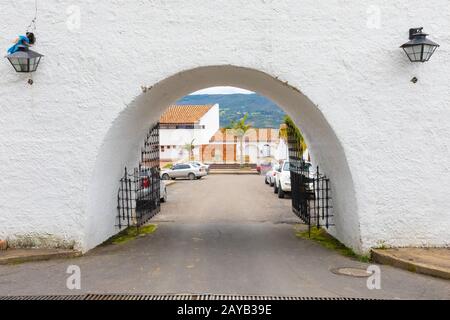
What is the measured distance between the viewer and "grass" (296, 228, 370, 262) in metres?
7.73

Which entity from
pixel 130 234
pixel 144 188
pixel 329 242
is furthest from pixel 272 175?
pixel 329 242

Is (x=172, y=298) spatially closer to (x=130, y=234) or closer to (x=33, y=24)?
(x=130, y=234)

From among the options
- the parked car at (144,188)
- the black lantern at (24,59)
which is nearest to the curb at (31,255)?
the parked car at (144,188)

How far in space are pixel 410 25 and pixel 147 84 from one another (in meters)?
4.49

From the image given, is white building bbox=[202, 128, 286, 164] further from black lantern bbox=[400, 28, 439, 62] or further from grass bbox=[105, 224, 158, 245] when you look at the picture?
black lantern bbox=[400, 28, 439, 62]

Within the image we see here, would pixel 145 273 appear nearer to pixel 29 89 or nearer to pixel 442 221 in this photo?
pixel 29 89

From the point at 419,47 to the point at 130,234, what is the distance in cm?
672

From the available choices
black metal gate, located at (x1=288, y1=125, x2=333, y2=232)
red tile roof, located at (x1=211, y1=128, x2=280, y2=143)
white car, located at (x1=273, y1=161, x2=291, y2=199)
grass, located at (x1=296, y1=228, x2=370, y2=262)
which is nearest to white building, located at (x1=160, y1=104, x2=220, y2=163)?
red tile roof, located at (x1=211, y1=128, x2=280, y2=143)

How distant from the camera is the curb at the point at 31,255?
23.8 feet

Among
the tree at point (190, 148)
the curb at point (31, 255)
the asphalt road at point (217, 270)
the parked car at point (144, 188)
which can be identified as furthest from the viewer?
the tree at point (190, 148)

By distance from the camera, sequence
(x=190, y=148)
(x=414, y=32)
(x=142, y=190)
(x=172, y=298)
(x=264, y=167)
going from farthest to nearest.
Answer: (x=190, y=148) < (x=264, y=167) < (x=142, y=190) < (x=414, y=32) < (x=172, y=298)

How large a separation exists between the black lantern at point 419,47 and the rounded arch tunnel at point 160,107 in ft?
5.72

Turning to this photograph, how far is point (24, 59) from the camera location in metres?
7.56

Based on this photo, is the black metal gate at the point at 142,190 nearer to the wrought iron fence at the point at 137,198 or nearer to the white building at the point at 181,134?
the wrought iron fence at the point at 137,198
